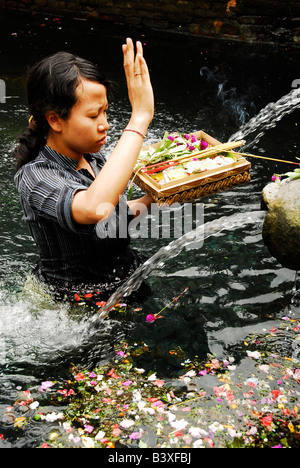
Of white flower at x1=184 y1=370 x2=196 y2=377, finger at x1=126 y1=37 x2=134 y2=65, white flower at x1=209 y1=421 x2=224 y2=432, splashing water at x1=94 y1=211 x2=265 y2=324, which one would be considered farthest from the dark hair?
white flower at x1=209 y1=421 x2=224 y2=432

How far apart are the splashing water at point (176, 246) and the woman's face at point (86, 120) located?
97 cm

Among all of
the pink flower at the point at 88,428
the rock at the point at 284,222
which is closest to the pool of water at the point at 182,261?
the rock at the point at 284,222

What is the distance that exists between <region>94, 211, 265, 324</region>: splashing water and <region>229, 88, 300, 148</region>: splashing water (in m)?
1.58

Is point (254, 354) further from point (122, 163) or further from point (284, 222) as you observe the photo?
point (122, 163)

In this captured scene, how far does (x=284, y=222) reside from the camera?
341 cm

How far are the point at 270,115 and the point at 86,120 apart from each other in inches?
184

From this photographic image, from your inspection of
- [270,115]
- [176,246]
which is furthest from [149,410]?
[270,115]

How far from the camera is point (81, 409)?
8.93 ft

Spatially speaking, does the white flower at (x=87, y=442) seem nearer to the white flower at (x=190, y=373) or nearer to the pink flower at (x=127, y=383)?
the pink flower at (x=127, y=383)

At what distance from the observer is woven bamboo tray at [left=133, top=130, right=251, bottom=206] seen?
2.92m

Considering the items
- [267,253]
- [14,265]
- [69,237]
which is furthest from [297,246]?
[14,265]

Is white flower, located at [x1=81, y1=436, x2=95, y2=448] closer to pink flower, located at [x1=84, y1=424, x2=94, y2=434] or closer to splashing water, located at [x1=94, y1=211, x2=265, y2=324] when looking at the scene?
pink flower, located at [x1=84, y1=424, x2=94, y2=434]

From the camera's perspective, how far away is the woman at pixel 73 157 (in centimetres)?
207
